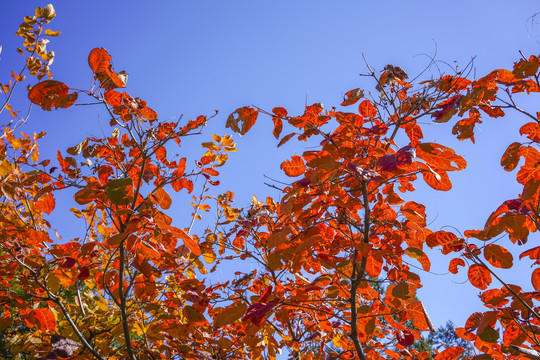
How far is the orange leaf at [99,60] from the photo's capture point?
1243 millimetres

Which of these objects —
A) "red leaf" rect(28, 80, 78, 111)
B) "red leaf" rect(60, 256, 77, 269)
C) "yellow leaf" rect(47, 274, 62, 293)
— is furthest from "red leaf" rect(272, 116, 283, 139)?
"yellow leaf" rect(47, 274, 62, 293)

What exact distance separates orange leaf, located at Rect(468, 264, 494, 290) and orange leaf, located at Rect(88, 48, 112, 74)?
158cm

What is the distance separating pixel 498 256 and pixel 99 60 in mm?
1593

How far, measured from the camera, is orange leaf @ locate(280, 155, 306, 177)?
1.48 meters

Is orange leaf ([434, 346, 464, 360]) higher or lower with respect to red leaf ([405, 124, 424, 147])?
lower

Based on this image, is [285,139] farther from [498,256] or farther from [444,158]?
[498,256]

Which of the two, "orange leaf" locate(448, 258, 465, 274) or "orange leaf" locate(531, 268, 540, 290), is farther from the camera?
"orange leaf" locate(448, 258, 465, 274)

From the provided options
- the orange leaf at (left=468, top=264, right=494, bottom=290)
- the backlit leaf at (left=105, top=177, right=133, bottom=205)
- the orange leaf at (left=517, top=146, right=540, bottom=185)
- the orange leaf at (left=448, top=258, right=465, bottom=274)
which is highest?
the orange leaf at (left=517, top=146, right=540, bottom=185)

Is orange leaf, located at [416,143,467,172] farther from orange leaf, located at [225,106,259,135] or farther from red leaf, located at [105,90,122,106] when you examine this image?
red leaf, located at [105,90,122,106]

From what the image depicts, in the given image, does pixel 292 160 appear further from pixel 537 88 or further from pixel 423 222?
pixel 537 88

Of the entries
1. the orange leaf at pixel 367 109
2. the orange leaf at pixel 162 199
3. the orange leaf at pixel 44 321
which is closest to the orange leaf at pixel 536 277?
the orange leaf at pixel 367 109

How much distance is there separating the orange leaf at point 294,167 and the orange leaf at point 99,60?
2.37ft

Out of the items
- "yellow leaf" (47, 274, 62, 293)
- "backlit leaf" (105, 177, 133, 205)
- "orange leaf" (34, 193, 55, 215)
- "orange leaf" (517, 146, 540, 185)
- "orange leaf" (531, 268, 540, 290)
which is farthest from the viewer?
"orange leaf" (34, 193, 55, 215)

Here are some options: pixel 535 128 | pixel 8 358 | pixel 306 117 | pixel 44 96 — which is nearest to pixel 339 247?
pixel 306 117
